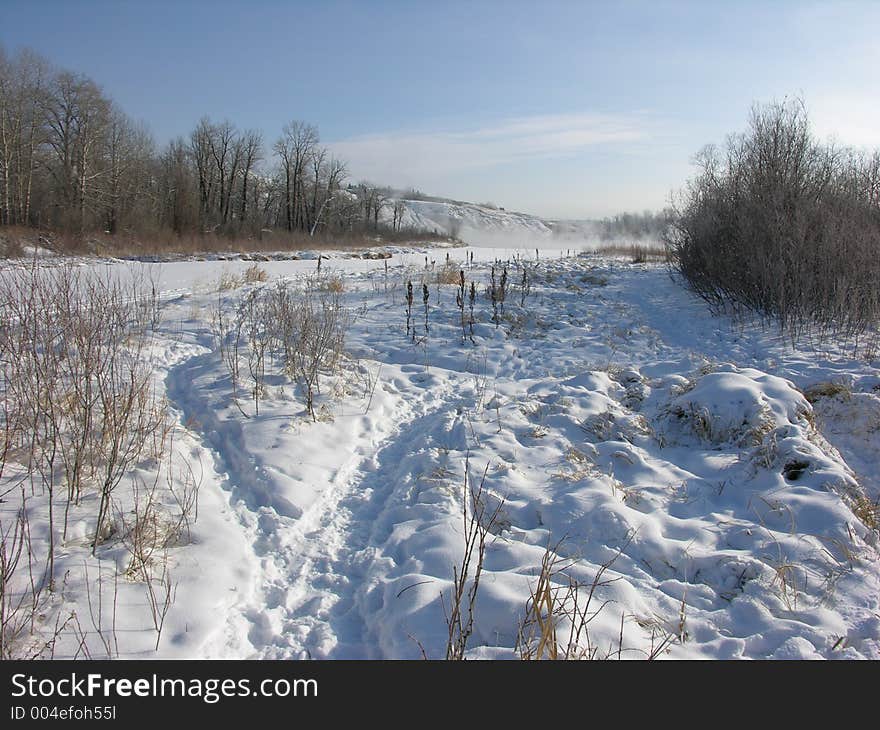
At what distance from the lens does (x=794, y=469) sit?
418 centimetres

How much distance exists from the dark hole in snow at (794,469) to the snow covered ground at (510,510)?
2cm

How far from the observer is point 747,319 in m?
10.8

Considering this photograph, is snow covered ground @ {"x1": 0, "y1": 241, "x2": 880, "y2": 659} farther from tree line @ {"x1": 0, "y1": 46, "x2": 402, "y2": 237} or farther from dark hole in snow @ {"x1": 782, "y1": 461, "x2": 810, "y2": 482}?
tree line @ {"x1": 0, "y1": 46, "x2": 402, "y2": 237}

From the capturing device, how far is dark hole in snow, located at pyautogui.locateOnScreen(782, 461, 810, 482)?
4117 millimetres

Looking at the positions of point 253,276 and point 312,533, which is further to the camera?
point 253,276

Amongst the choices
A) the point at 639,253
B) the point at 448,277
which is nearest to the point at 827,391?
the point at 448,277

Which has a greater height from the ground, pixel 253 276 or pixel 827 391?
pixel 253 276

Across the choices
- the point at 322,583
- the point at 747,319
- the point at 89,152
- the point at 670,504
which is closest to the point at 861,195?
the point at 747,319

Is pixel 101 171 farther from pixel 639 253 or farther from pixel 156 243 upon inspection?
pixel 639 253

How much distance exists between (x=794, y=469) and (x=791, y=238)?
8.30 metres

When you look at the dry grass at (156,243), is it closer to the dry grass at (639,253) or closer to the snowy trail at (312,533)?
the snowy trail at (312,533)

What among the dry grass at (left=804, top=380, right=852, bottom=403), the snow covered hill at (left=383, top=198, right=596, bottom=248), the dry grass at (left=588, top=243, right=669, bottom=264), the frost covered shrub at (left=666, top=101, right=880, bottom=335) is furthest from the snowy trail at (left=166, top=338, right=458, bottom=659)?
the snow covered hill at (left=383, top=198, right=596, bottom=248)

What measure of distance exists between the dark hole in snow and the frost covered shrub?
5722mm
